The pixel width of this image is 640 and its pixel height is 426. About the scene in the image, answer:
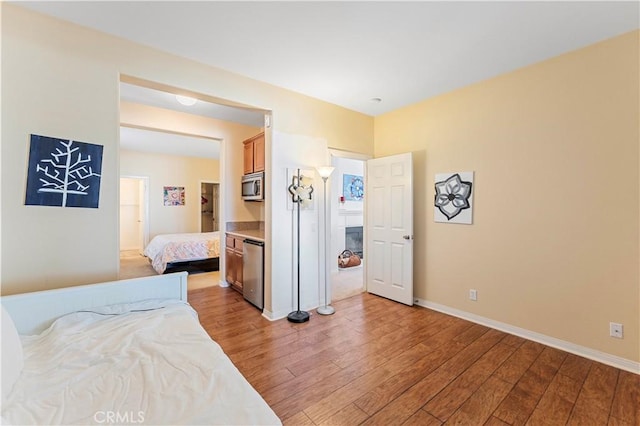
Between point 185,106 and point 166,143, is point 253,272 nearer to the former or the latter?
point 185,106

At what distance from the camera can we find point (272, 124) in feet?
10.7

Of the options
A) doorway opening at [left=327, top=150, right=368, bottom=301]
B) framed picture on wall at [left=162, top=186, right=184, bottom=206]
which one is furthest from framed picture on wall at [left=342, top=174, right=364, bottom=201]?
framed picture on wall at [left=162, top=186, right=184, bottom=206]

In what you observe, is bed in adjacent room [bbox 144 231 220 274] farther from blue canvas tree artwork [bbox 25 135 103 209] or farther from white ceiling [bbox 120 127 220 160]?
blue canvas tree artwork [bbox 25 135 103 209]

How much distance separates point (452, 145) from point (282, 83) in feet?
7.12

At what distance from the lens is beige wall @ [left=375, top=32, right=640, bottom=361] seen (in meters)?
2.31

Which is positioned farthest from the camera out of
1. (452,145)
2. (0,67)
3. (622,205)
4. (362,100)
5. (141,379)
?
(362,100)

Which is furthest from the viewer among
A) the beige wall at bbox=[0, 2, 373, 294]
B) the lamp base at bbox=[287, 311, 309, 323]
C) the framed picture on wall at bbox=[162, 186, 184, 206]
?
the framed picture on wall at bbox=[162, 186, 184, 206]

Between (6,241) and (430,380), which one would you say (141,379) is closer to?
(6,241)

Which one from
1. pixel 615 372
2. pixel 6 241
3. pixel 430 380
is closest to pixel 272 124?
pixel 6 241

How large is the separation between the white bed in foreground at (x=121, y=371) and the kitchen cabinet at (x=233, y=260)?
6.91ft

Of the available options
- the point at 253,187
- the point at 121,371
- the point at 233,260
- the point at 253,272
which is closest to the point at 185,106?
the point at 253,187

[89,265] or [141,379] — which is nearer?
[141,379]

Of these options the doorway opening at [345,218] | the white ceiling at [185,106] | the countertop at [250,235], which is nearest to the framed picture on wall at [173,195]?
the countertop at [250,235]

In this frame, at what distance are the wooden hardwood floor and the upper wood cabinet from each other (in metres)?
2.26
